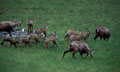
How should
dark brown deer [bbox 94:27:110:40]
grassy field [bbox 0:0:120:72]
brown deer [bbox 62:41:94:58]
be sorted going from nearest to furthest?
grassy field [bbox 0:0:120:72] < brown deer [bbox 62:41:94:58] < dark brown deer [bbox 94:27:110:40]

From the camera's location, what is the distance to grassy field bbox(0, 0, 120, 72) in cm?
1778

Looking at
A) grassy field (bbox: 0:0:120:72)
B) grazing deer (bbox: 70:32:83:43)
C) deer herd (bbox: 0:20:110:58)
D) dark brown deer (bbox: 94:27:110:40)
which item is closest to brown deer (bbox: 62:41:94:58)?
deer herd (bbox: 0:20:110:58)

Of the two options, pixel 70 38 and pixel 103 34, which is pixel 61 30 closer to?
pixel 103 34

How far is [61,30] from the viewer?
94.8 ft

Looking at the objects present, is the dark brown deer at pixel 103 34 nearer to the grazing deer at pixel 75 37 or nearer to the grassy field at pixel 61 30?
the grassy field at pixel 61 30

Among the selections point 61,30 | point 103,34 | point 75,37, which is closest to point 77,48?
point 75,37

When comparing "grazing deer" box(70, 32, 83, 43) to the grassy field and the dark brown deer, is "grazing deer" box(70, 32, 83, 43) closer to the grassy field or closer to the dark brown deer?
the grassy field

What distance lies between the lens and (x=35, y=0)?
43.1m

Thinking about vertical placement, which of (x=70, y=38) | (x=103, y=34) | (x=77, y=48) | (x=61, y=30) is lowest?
(x=61, y=30)

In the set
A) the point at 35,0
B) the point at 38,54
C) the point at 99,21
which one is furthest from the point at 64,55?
the point at 35,0

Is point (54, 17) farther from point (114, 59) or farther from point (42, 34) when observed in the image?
point (114, 59)

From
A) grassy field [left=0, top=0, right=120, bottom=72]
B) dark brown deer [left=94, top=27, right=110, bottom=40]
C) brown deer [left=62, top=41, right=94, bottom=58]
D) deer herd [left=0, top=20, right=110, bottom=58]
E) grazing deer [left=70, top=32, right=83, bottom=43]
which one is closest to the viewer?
grassy field [left=0, top=0, right=120, bottom=72]

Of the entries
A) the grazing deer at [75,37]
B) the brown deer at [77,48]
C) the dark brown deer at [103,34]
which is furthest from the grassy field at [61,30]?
the grazing deer at [75,37]

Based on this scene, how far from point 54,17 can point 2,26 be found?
35.8 feet
